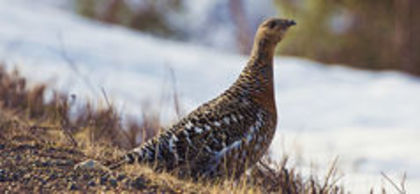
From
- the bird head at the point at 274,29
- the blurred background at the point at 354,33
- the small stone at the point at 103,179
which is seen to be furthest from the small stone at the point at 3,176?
the blurred background at the point at 354,33

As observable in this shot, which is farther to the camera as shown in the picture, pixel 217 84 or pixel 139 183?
pixel 217 84

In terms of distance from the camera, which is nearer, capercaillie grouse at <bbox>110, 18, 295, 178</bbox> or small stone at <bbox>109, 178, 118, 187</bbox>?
small stone at <bbox>109, 178, 118, 187</bbox>

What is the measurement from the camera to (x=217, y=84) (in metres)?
12.4

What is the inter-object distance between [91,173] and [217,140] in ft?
2.13

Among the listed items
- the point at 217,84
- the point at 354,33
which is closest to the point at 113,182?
the point at 217,84

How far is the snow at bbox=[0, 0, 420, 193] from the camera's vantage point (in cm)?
848

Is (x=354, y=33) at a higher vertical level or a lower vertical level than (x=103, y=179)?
higher

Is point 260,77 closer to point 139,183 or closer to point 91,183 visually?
point 139,183

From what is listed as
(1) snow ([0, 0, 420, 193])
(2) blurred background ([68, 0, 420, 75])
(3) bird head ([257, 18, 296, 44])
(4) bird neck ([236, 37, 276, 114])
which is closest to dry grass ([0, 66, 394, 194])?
(4) bird neck ([236, 37, 276, 114])

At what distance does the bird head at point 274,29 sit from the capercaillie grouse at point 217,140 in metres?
0.37

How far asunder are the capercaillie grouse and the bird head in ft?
1.20

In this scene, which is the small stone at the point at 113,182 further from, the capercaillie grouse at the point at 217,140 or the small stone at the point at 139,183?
the capercaillie grouse at the point at 217,140

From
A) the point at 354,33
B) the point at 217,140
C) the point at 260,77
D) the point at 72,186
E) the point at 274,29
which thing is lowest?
the point at 72,186

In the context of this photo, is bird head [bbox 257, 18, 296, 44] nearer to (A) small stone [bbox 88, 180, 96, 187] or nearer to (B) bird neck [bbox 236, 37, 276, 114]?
(B) bird neck [bbox 236, 37, 276, 114]
